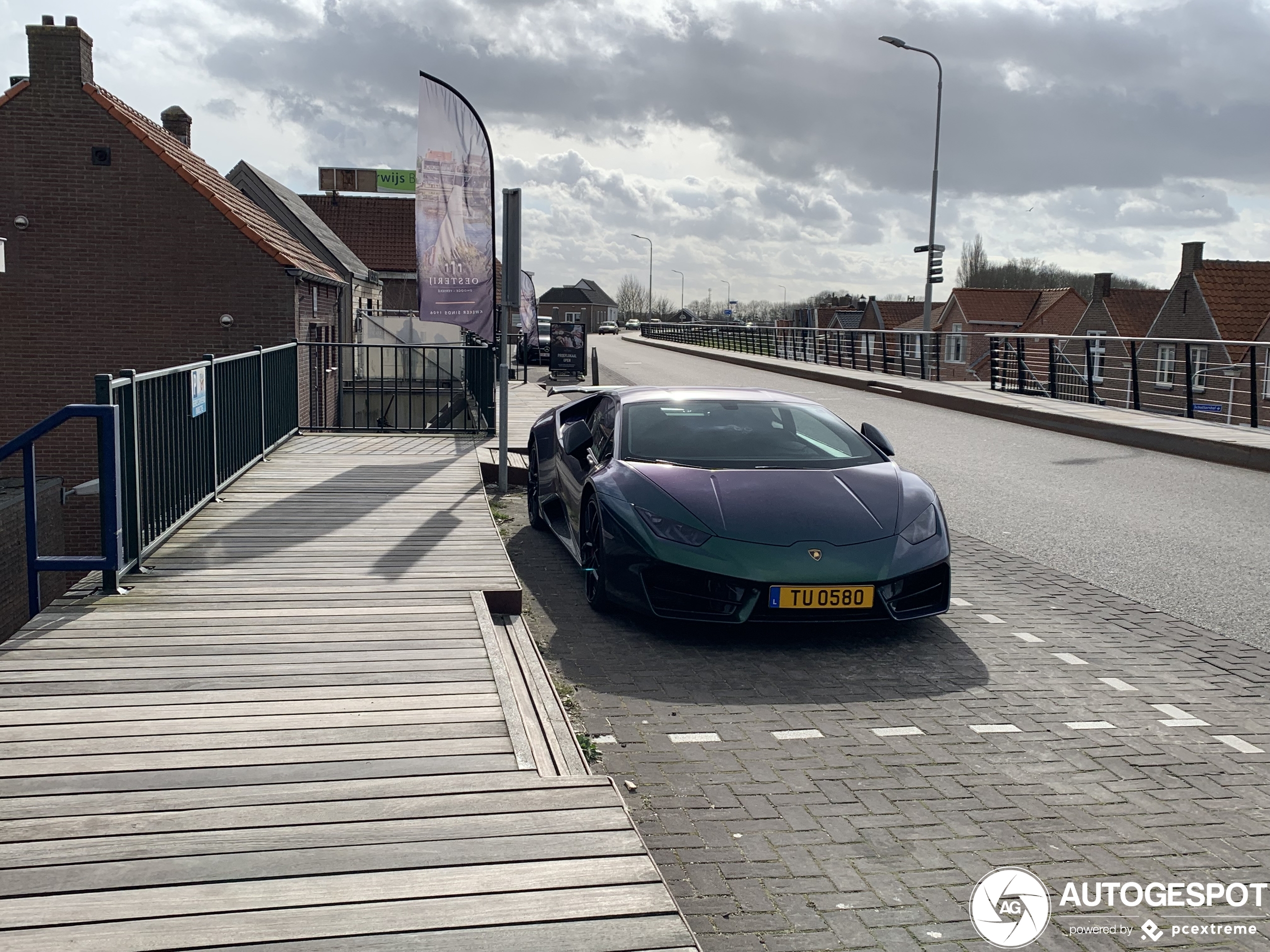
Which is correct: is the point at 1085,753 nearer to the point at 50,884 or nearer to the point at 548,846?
the point at 548,846

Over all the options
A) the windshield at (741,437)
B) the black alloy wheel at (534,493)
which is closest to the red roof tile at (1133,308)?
the black alloy wheel at (534,493)

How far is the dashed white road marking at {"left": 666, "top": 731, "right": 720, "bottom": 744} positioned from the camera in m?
4.22

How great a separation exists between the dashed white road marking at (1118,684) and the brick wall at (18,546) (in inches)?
626

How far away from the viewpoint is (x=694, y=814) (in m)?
3.56

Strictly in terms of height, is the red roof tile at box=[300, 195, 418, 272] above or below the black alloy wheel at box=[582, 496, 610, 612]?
above

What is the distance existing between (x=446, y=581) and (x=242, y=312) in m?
17.3

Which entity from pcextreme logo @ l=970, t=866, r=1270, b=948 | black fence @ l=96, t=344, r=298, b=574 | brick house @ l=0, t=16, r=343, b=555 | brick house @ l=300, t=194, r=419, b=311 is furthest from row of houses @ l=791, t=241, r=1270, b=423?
brick house @ l=300, t=194, r=419, b=311

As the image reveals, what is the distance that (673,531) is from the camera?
18.4 ft

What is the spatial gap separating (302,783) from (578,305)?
6536 inches

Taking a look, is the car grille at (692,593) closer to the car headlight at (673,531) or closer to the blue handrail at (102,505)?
the car headlight at (673,531)

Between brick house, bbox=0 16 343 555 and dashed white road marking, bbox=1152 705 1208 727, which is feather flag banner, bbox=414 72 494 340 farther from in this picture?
brick house, bbox=0 16 343 555

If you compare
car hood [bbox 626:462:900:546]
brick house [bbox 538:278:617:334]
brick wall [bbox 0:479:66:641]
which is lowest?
brick wall [bbox 0:479:66:641]

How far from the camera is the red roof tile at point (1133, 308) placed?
51.9 m

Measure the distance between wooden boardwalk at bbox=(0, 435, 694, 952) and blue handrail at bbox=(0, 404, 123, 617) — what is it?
0.22 metres
